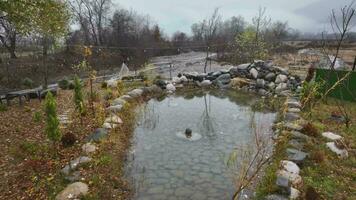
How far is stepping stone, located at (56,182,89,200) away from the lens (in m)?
5.27

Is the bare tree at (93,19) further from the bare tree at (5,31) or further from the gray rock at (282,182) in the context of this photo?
the gray rock at (282,182)

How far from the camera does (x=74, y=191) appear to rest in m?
5.40

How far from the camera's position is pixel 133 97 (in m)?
13.3

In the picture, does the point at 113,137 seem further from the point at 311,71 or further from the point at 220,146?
the point at 311,71

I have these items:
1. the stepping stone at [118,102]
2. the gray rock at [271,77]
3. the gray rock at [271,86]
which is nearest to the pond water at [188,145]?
the stepping stone at [118,102]

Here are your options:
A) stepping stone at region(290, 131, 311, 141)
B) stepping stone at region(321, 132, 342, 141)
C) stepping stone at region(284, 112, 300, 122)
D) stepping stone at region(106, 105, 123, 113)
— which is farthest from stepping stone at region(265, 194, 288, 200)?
stepping stone at region(106, 105, 123, 113)

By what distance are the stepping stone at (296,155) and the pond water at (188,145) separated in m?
1.23

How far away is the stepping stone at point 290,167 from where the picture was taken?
20.3ft

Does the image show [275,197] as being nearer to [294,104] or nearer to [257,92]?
[294,104]

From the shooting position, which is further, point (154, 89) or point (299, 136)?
point (154, 89)

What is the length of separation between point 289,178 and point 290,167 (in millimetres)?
516

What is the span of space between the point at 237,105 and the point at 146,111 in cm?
413

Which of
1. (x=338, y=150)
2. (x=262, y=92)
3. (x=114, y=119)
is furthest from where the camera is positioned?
(x=262, y=92)

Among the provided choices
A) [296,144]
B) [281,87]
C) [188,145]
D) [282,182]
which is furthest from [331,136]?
[281,87]
